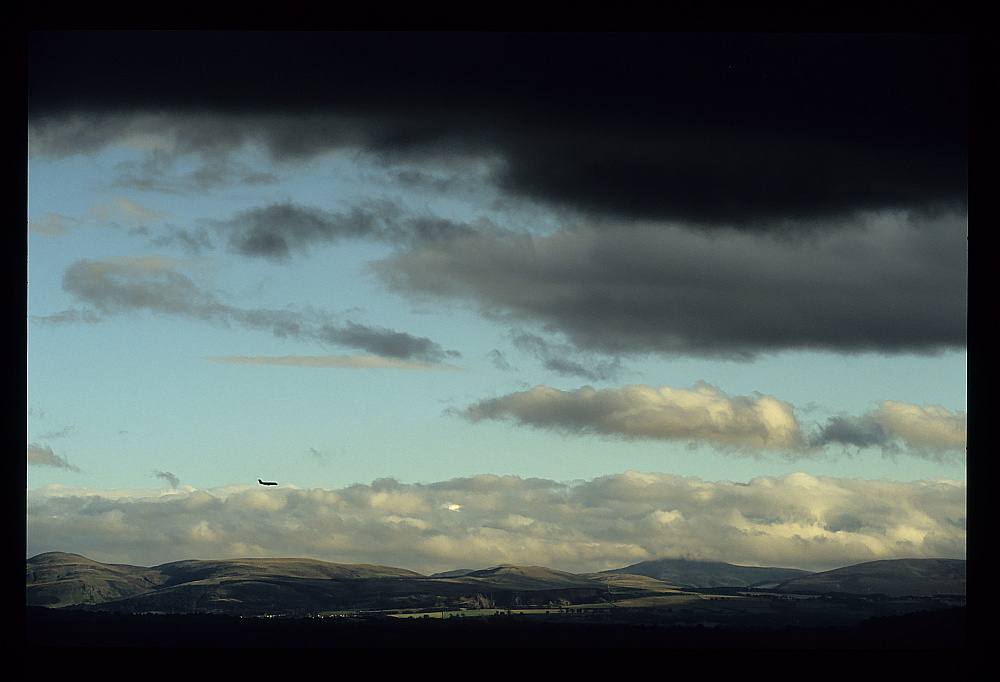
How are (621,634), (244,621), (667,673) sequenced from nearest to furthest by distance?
1. (667,673)
2. (621,634)
3. (244,621)

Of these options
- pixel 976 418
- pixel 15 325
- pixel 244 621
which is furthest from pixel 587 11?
pixel 244 621

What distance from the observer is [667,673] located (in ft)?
32.2

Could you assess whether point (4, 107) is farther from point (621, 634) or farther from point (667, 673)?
point (621, 634)

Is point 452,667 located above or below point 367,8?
below

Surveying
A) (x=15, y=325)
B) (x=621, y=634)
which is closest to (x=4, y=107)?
(x=15, y=325)

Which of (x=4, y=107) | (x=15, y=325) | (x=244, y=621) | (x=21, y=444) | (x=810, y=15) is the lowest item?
(x=244, y=621)

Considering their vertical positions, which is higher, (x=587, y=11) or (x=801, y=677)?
(x=587, y=11)

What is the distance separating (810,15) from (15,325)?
965 centimetres

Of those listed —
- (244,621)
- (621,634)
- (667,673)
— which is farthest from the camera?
(244,621)

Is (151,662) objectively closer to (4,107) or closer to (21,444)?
(21,444)

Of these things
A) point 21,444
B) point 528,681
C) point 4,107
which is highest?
point 4,107

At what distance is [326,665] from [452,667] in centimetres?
143

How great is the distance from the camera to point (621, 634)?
2832 inches

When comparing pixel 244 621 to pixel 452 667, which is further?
pixel 244 621
